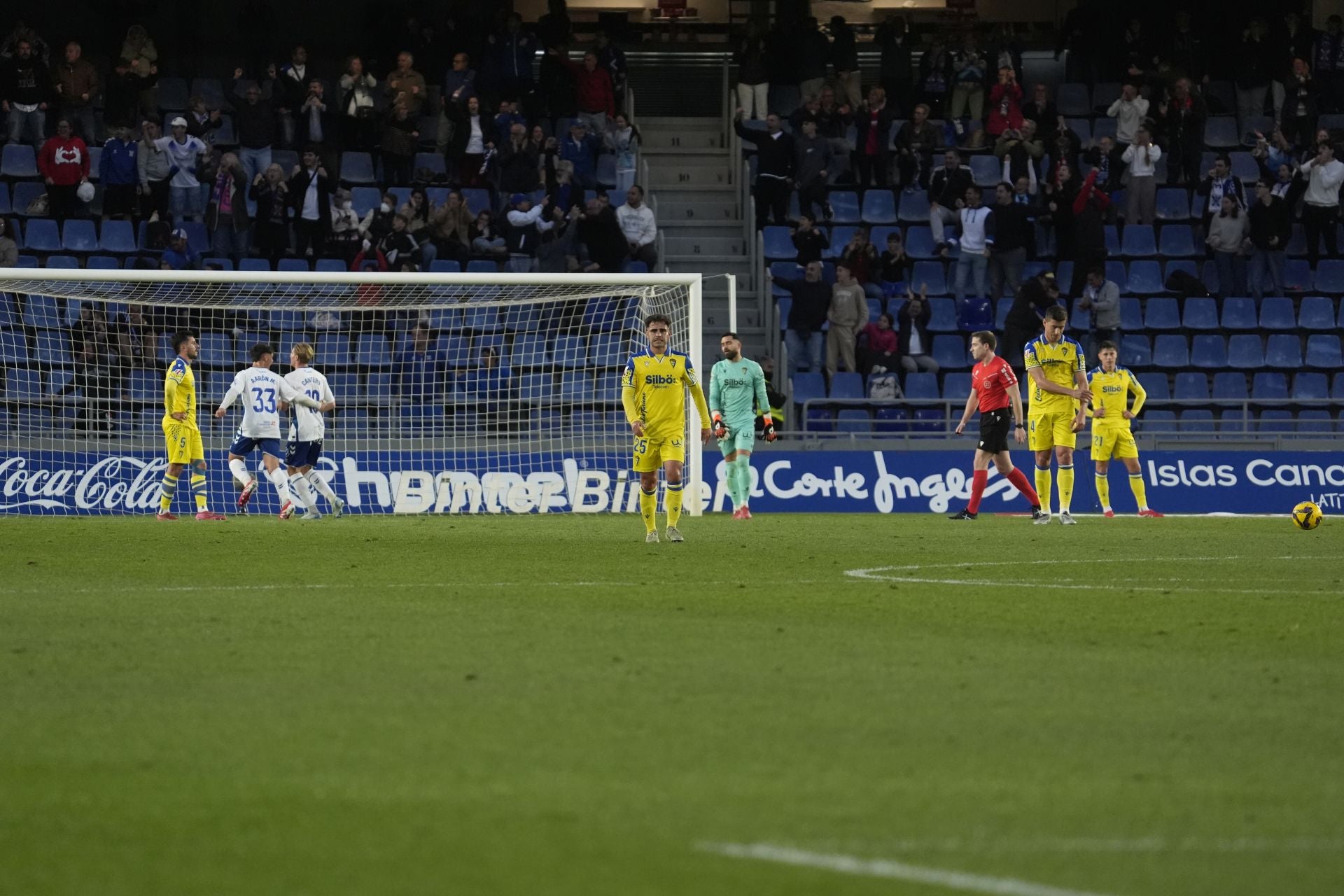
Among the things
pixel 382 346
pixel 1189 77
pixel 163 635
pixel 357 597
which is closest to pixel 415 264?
pixel 382 346

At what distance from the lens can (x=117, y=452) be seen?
2192 cm

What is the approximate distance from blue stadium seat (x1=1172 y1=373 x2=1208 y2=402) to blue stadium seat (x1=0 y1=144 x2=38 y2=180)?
16620 millimetres

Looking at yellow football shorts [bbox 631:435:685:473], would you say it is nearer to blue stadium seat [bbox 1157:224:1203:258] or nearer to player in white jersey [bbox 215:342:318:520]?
player in white jersey [bbox 215:342:318:520]

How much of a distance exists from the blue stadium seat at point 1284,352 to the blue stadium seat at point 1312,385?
19cm

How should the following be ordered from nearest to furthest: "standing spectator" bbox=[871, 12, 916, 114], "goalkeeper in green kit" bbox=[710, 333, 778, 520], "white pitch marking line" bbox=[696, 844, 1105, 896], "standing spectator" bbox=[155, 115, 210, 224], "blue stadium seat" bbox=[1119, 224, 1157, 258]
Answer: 1. "white pitch marking line" bbox=[696, 844, 1105, 896]
2. "goalkeeper in green kit" bbox=[710, 333, 778, 520]
3. "standing spectator" bbox=[155, 115, 210, 224]
4. "blue stadium seat" bbox=[1119, 224, 1157, 258]
5. "standing spectator" bbox=[871, 12, 916, 114]

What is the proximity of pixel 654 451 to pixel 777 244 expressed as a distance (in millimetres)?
12126

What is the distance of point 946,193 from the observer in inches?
1072

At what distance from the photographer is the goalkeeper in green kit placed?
70.0ft

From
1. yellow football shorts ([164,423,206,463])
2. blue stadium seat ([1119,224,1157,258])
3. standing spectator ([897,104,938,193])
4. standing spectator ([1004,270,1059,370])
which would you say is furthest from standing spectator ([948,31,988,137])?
yellow football shorts ([164,423,206,463])

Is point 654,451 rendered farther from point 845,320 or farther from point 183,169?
point 183,169

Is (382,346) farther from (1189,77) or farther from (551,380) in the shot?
(1189,77)

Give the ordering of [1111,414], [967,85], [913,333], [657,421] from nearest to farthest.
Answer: [657,421] < [1111,414] < [913,333] < [967,85]

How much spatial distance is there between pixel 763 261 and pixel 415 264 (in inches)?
206

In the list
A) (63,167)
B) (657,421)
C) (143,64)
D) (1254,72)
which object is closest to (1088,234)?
(1254,72)
